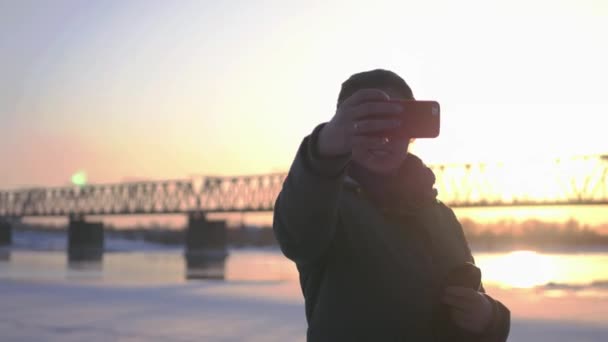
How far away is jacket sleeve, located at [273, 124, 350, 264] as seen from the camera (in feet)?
5.12

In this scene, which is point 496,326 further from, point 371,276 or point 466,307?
point 371,276

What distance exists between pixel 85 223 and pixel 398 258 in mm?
84466

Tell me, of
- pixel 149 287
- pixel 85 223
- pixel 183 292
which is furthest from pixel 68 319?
pixel 85 223

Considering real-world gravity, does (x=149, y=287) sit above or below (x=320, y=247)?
below

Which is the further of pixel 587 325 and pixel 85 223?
pixel 85 223

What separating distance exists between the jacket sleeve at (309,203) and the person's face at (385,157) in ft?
0.48

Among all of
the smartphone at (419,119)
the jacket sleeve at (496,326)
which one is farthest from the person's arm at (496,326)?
the smartphone at (419,119)

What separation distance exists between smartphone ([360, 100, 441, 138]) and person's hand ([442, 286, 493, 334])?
0.51m

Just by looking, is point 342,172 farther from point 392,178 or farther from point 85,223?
point 85,223

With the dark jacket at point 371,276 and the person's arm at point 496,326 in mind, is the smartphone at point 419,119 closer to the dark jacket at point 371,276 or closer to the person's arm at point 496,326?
the dark jacket at point 371,276

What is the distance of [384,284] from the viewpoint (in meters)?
1.84

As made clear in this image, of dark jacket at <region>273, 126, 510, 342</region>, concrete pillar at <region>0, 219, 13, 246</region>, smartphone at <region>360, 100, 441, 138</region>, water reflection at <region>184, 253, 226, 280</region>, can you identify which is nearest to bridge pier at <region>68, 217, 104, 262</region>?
concrete pillar at <region>0, 219, 13, 246</region>

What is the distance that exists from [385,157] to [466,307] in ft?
1.72

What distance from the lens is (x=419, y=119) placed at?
5.24 ft
